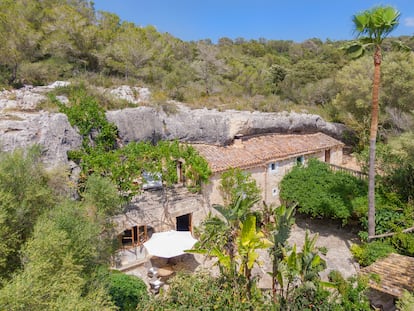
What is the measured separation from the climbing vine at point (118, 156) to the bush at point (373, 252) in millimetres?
9534

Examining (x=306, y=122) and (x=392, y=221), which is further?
(x=306, y=122)

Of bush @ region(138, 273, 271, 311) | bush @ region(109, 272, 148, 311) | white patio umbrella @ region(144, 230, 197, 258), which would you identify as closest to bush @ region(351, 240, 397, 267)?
bush @ region(138, 273, 271, 311)

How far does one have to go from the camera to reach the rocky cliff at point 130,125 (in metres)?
15.6

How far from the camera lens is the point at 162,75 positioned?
30.3m

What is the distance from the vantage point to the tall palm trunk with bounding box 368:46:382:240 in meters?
14.7

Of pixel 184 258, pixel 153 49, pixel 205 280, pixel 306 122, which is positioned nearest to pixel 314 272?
pixel 205 280

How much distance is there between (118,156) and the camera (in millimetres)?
17188

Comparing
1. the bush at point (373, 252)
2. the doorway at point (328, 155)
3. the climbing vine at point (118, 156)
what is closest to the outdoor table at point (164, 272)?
the climbing vine at point (118, 156)

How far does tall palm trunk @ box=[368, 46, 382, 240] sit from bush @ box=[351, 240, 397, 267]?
1.68 ft

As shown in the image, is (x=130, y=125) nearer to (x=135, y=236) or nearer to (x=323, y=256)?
(x=135, y=236)

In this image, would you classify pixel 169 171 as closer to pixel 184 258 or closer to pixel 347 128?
pixel 184 258

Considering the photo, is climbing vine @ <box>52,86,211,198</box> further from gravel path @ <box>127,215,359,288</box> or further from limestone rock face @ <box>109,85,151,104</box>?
gravel path @ <box>127,215,359,288</box>

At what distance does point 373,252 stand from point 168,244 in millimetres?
10730

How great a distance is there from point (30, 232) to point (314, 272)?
9368 millimetres
